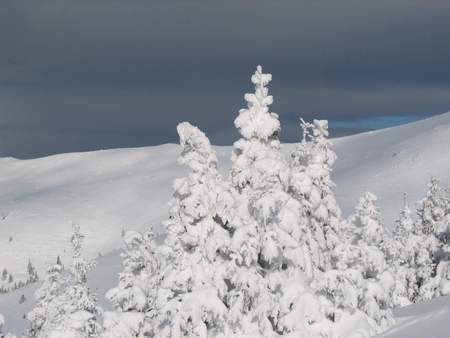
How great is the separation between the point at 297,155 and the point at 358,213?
384 centimetres

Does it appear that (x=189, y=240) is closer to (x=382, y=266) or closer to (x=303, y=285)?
(x=303, y=285)

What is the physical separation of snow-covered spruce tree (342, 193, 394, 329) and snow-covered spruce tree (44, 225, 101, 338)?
999 centimetres

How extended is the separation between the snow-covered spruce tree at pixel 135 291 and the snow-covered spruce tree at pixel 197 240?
4.80 m

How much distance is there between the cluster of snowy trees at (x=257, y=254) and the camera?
26875 mm

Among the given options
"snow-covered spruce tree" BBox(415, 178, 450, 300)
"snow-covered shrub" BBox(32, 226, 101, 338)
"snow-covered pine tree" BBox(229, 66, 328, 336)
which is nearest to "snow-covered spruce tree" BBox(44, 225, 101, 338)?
"snow-covered shrub" BBox(32, 226, 101, 338)

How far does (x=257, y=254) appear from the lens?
27.8 meters

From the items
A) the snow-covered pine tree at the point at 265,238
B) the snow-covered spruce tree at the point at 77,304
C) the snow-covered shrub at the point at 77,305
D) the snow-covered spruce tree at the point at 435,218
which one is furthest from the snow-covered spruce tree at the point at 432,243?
the snow-covered pine tree at the point at 265,238

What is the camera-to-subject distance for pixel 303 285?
92.6 feet

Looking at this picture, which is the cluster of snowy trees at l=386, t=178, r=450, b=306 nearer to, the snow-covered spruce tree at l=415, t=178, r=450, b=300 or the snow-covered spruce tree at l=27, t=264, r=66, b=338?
the snow-covered spruce tree at l=415, t=178, r=450, b=300

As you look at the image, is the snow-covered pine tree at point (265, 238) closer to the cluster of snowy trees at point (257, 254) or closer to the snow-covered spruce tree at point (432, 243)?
the cluster of snowy trees at point (257, 254)

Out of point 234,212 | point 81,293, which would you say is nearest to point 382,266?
point 234,212

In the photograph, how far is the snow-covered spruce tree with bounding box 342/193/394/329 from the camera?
30.8m

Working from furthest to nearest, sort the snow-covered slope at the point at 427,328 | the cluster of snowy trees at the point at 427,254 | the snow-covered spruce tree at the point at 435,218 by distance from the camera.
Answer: the snow-covered spruce tree at the point at 435,218, the cluster of snowy trees at the point at 427,254, the snow-covered slope at the point at 427,328

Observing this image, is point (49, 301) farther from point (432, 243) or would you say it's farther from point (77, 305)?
point (432, 243)
